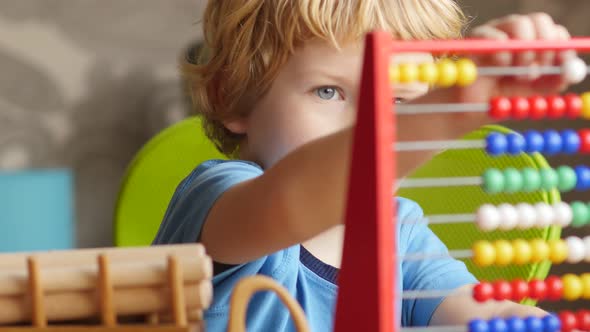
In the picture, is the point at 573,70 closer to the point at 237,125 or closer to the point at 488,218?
the point at 488,218

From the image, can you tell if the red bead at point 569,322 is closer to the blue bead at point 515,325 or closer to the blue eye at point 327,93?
the blue bead at point 515,325

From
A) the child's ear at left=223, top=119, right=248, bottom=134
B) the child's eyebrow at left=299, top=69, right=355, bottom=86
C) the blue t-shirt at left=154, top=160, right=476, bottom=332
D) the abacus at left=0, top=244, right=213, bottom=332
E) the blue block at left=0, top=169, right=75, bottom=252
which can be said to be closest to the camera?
the abacus at left=0, top=244, right=213, bottom=332

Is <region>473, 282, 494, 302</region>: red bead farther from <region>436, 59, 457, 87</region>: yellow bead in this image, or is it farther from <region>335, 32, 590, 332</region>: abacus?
<region>436, 59, 457, 87</region>: yellow bead

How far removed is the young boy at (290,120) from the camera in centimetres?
63

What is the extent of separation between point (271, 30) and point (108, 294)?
502 millimetres

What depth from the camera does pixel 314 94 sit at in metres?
0.88

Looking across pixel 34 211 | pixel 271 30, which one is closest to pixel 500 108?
pixel 271 30

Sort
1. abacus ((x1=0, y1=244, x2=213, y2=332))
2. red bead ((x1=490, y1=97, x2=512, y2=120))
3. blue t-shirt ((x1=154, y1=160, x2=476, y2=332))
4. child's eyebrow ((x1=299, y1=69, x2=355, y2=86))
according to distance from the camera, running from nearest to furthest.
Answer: abacus ((x1=0, y1=244, x2=213, y2=332)), red bead ((x1=490, y1=97, x2=512, y2=120)), blue t-shirt ((x1=154, y1=160, x2=476, y2=332)), child's eyebrow ((x1=299, y1=69, x2=355, y2=86))

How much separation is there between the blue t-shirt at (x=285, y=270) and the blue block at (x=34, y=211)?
1.75 meters

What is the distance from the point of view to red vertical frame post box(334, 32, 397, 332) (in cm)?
50

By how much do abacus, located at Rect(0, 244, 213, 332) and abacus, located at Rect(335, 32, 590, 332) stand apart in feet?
0.31

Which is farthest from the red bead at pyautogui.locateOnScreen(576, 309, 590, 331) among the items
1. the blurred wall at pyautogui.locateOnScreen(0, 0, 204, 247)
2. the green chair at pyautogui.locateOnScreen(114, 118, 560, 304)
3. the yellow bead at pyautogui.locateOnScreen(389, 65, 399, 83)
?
the blurred wall at pyautogui.locateOnScreen(0, 0, 204, 247)

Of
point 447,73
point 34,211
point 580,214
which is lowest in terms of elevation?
point 34,211

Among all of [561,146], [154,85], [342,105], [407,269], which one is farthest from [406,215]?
[154,85]
